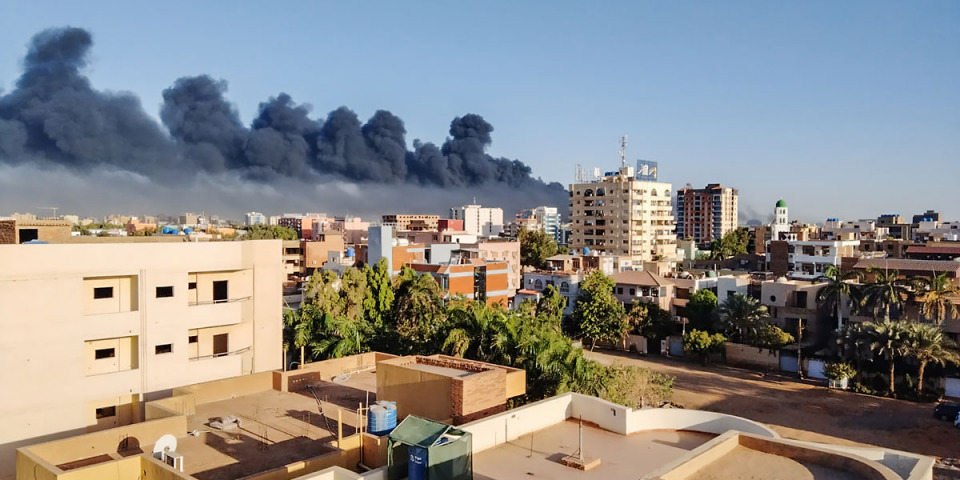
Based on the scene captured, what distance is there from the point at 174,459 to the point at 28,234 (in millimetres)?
13463

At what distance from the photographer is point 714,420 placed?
497 inches

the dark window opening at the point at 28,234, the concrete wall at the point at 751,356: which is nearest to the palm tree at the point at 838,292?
the concrete wall at the point at 751,356

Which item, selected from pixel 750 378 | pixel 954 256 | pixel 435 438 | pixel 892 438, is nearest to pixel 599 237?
pixel 954 256

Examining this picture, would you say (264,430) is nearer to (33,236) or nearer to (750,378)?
(33,236)

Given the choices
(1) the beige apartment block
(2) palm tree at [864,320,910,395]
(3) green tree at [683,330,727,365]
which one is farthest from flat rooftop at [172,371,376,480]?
(3) green tree at [683,330,727,365]

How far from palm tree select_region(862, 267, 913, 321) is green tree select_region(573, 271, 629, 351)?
1417 cm

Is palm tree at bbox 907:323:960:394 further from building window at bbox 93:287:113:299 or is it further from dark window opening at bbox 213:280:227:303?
building window at bbox 93:287:113:299

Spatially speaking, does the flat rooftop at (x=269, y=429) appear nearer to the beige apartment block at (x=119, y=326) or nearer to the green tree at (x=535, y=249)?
the beige apartment block at (x=119, y=326)

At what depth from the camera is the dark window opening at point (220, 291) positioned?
68.7ft

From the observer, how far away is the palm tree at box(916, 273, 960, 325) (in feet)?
114

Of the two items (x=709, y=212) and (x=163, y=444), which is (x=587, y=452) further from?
(x=709, y=212)

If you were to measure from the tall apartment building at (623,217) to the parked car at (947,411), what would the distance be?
160 feet

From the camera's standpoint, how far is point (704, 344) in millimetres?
41156

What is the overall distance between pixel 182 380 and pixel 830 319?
36.7 meters
